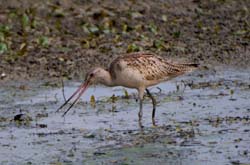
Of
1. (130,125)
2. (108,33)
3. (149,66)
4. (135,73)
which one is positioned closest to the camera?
(130,125)

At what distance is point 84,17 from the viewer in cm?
1773

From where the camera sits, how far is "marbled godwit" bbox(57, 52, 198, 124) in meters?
12.5

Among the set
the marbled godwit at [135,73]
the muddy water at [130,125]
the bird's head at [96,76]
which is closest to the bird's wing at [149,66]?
the marbled godwit at [135,73]

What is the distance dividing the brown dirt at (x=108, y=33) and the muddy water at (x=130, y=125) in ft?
3.37

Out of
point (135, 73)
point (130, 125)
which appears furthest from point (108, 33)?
point (130, 125)

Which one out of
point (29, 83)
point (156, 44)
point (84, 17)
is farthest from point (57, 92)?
point (84, 17)

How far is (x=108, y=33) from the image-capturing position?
1694 centimetres

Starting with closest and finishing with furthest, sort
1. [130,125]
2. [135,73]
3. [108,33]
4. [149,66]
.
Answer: [130,125] < [135,73] < [149,66] < [108,33]

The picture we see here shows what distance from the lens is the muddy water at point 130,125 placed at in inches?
408

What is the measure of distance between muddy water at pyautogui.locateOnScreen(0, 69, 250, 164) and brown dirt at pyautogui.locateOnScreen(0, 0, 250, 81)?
1.03 metres

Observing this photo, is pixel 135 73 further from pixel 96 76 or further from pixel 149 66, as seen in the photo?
pixel 96 76

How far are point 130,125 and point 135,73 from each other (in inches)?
35.8

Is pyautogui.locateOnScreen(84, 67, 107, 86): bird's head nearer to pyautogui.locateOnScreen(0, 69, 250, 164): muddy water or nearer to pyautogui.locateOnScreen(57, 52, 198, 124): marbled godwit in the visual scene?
pyautogui.locateOnScreen(57, 52, 198, 124): marbled godwit

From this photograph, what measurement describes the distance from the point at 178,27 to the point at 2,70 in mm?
4086
